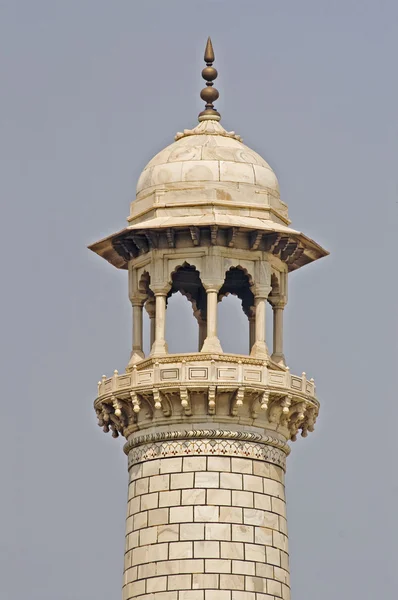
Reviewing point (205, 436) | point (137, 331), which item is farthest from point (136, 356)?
point (205, 436)

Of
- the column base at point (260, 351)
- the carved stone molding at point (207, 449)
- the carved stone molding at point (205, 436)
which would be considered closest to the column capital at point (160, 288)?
the column base at point (260, 351)

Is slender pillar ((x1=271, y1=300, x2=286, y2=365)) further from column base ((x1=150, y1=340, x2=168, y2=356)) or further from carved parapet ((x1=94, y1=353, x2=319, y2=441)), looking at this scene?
column base ((x1=150, y1=340, x2=168, y2=356))

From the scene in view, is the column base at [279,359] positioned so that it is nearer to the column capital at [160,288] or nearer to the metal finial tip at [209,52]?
the column capital at [160,288]

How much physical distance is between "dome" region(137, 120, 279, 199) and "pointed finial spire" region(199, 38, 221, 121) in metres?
0.70

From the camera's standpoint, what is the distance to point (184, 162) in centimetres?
7294

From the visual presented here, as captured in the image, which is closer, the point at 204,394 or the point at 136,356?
the point at 204,394

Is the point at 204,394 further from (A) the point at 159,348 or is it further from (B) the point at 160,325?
(B) the point at 160,325

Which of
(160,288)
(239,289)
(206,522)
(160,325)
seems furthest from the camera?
(239,289)

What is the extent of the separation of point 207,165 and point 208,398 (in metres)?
6.53

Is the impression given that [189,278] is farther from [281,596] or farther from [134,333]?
[281,596]

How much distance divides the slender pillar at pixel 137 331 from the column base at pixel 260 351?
303 cm

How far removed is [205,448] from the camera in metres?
70.6

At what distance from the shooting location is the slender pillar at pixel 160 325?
235ft

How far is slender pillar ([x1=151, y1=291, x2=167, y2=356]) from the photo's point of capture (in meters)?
71.6
